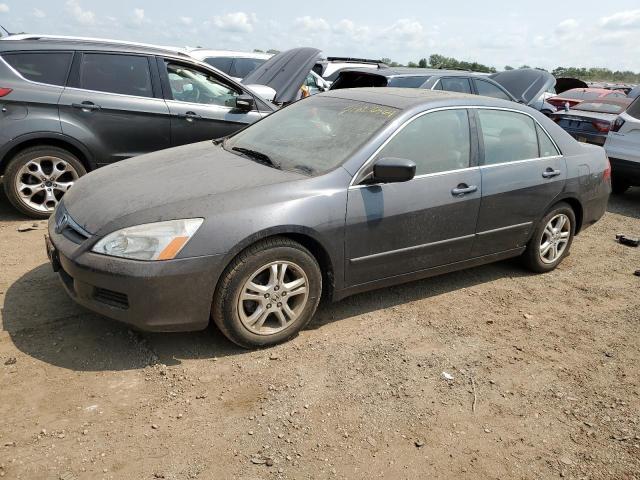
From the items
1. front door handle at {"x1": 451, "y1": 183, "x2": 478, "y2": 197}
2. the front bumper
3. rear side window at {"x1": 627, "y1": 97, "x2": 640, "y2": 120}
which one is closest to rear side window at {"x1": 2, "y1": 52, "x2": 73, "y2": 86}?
the front bumper

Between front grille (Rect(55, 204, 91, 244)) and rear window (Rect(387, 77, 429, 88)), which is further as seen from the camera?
rear window (Rect(387, 77, 429, 88))

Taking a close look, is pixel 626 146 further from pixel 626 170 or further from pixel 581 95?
pixel 581 95

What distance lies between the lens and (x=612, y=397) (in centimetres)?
333

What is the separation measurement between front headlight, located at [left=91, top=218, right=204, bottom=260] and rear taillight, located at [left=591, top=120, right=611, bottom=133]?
8.53 metres

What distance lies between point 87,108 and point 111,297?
10.7 ft

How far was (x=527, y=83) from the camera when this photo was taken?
427 inches

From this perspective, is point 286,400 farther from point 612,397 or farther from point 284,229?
point 612,397

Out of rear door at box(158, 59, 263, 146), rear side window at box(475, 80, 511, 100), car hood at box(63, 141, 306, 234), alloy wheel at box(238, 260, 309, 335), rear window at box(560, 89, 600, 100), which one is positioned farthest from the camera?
rear window at box(560, 89, 600, 100)

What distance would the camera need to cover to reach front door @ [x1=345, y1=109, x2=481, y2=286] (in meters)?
3.71

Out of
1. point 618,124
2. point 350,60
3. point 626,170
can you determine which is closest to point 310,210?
point 626,170

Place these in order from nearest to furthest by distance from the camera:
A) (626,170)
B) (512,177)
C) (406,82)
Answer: (512,177) < (626,170) < (406,82)

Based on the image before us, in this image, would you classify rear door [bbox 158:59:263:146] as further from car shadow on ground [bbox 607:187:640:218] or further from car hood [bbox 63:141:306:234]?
car shadow on ground [bbox 607:187:640:218]

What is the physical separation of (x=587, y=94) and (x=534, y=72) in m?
5.08

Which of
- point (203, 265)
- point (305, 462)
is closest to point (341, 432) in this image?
point (305, 462)
